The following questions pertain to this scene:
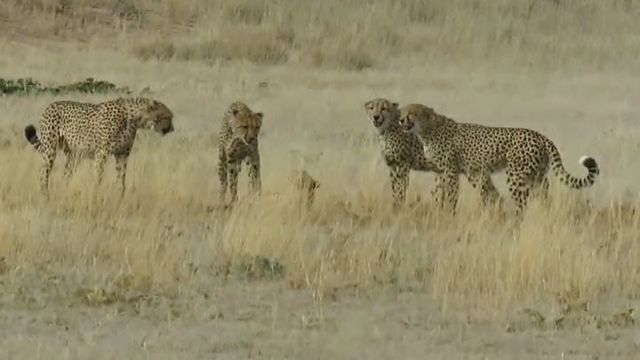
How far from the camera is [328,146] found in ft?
47.6

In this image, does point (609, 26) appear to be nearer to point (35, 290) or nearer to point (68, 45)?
point (68, 45)

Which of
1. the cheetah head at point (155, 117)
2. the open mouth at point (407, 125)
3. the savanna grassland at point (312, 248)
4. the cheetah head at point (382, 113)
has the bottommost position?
the savanna grassland at point (312, 248)

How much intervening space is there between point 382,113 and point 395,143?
10.0 inches

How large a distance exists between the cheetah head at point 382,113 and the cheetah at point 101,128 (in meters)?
1.55

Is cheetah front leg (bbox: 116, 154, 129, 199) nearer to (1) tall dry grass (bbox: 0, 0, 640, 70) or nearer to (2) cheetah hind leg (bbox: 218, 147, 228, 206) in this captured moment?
(2) cheetah hind leg (bbox: 218, 147, 228, 206)

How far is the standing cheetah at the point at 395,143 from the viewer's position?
1073cm

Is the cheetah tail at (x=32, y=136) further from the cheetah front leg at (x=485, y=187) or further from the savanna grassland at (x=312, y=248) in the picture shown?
the cheetah front leg at (x=485, y=187)

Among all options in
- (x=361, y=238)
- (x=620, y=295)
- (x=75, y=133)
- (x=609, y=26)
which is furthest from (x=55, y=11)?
(x=620, y=295)

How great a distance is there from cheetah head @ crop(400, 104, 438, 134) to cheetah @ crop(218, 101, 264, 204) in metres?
1.10

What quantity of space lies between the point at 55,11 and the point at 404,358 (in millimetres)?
21421

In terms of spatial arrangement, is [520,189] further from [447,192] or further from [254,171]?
[254,171]

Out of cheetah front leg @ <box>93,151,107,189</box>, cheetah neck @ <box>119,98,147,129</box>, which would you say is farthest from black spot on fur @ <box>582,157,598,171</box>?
cheetah front leg @ <box>93,151,107,189</box>

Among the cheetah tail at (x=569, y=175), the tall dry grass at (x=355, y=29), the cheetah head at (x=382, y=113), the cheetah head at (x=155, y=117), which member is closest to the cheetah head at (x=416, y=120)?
the cheetah head at (x=382, y=113)

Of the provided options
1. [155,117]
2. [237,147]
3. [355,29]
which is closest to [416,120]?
[237,147]
